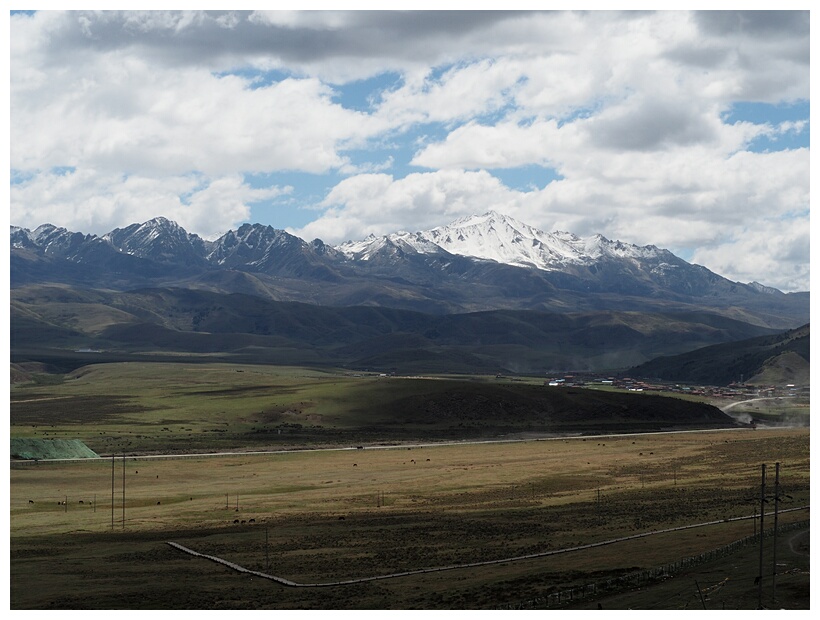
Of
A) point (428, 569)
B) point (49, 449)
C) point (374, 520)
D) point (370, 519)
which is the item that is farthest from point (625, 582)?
point (49, 449)

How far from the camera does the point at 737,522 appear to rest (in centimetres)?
8956

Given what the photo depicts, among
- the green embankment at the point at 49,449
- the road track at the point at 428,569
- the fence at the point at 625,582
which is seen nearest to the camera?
the fence at the point at 625,582

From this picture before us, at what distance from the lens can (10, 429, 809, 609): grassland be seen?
69.6 metres

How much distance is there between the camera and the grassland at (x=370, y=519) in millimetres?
69625

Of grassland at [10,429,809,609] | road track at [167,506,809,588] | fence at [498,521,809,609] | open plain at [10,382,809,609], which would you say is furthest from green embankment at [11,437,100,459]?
fence at [498,521,809,609]

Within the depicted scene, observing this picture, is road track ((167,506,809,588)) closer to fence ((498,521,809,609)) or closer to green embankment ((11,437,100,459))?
fence ((498,521,809,609))

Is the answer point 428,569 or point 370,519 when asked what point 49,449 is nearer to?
point 370,519

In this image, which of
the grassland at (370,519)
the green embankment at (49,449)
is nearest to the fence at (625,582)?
the grassland at (370,519)

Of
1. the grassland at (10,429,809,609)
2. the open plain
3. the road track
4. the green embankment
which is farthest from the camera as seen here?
the green embankment

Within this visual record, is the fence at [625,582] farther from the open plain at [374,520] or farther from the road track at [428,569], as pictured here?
the road track at [428,569]

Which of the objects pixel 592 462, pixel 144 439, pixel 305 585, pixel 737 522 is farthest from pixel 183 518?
pixel 144 439
